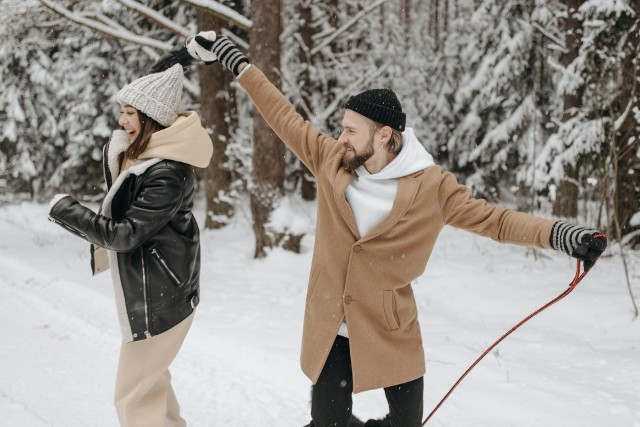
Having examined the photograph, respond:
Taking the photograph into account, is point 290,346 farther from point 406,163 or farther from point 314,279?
point 406,163

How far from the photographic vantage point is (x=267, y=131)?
8875mm

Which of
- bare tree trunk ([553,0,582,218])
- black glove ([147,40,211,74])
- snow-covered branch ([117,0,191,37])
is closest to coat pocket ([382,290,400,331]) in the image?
black glove ([147,40,211,74])

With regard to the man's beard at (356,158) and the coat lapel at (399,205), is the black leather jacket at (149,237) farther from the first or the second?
the coat lapel at (399,205)

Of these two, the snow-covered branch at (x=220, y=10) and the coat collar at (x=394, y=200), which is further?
the snow-covered branch at (x=220, y=10)

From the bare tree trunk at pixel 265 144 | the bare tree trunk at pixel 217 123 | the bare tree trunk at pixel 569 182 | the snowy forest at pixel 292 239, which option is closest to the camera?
the snowy forest at pixel 292 239

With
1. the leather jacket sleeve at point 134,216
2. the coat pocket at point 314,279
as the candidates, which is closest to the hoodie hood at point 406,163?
the coat pocket at point 314,279

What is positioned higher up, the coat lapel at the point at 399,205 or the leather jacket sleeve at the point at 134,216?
the coat lapel at the point at 399,205

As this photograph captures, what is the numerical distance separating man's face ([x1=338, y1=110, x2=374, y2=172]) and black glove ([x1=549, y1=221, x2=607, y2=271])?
97 cm

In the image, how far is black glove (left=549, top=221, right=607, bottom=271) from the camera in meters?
2.33

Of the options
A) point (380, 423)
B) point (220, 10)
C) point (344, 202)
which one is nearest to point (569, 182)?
point (220, 10)

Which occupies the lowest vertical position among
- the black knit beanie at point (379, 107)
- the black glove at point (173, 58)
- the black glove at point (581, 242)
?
the black glove at point (581, 242)

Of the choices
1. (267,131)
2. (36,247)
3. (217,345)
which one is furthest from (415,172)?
(36,247)

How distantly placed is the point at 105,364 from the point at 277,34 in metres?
5.85

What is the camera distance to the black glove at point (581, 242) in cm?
233
